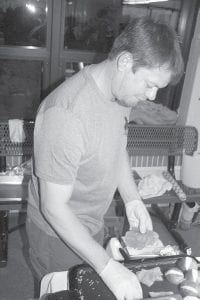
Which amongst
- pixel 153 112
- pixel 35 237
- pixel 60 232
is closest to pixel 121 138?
pixel 60 232

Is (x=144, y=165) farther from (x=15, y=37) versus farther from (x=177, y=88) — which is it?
(x=15, y=37)

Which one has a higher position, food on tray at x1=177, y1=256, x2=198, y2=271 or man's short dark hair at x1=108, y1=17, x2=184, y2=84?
man's short dark hair at x1=108, y1=17, x2=184, y2=84

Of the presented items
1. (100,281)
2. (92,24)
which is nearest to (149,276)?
(100,281)

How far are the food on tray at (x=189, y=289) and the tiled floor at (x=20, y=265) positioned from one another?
4.19 ft

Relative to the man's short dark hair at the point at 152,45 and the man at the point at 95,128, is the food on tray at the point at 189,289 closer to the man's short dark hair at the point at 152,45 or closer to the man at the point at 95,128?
the man at the point at 95,128

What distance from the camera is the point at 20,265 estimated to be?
2.57 meters

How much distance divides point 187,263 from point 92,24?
7.30 feet

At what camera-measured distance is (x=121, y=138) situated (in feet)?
4.29

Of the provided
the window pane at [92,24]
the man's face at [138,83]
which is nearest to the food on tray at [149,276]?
the man's face at [138,83]

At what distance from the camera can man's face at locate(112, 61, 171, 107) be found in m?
1.07

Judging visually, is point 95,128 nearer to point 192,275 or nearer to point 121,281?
point 121,281

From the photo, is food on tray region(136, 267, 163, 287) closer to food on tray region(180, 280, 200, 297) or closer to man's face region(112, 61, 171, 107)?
food on tray region(180, 280, 200, 297)

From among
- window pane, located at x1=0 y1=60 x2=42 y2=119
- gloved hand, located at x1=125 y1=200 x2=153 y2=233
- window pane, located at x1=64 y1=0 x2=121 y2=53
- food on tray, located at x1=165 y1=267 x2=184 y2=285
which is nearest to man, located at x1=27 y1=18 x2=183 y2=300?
food on tray, located at x1=165 y1=267 x2=184 y2=285

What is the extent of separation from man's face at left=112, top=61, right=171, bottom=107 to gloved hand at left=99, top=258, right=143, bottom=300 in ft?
1.88
